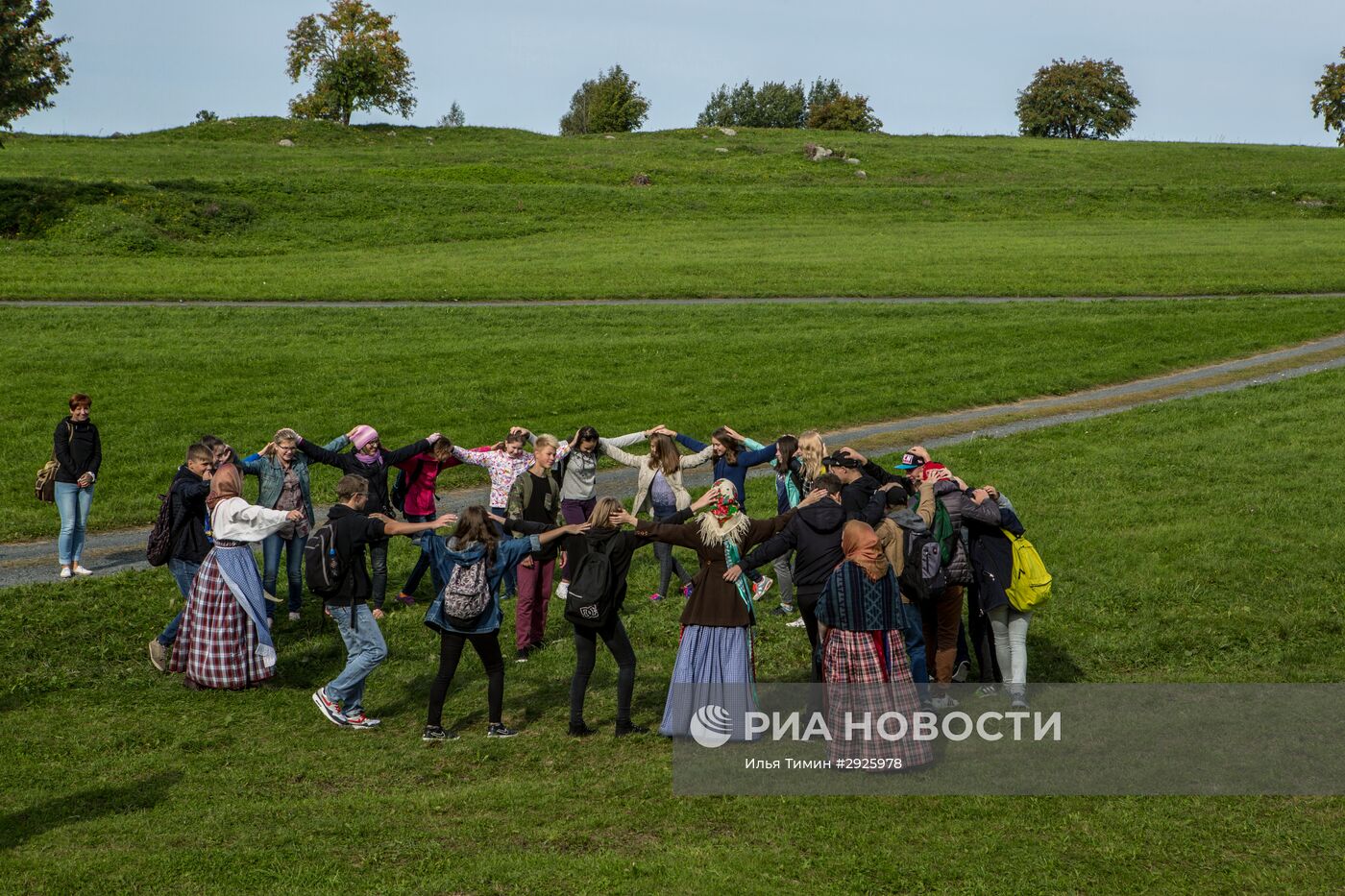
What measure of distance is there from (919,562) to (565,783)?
377 cm

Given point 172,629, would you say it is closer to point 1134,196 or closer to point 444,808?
point 444,808

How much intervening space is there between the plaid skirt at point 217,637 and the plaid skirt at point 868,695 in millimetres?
5932

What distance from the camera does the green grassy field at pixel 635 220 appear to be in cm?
4172

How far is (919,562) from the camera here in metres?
10.8

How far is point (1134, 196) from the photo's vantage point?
65.9 metres

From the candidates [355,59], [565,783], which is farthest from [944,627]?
[355,59]

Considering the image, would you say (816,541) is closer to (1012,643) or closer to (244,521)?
(1012,643)

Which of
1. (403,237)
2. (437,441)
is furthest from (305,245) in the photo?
(437,441)

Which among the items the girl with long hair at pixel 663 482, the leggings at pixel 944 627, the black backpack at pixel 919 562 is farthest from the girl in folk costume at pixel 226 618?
the leggings at pixel 944 627

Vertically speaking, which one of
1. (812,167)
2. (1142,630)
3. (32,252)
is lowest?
(1142,630)

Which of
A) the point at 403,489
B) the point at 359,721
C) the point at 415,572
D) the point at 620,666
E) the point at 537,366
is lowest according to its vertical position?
the point at 359,721

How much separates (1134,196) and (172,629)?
6371 cm

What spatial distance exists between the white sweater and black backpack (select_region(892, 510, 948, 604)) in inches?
229

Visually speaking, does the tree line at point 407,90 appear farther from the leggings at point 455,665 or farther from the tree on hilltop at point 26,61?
the leggings at point 455,665
